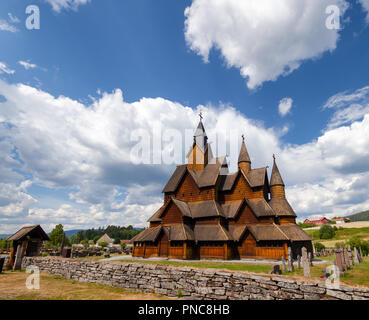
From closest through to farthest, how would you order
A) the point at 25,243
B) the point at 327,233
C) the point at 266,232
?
the point at 25,243 → the point at 266,232 → the point at 327,233

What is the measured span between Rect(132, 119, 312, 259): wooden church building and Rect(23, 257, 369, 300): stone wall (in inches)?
638

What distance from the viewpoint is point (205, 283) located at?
896cm

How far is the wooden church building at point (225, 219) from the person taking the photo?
88.6 ft

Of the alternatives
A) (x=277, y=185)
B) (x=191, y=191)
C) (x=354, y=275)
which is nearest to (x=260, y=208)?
(x=277, y=185)

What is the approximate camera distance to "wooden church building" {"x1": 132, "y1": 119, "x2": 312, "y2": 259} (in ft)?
88.6

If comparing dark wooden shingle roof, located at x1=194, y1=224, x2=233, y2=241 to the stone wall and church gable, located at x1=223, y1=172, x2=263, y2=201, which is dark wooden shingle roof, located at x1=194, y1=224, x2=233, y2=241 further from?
the stone wall

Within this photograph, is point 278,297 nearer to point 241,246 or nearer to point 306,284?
point 306,284

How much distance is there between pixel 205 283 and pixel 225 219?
897 inches

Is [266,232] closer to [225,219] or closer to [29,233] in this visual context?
[225,219]

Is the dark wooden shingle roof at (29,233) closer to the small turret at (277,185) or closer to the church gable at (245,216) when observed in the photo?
the church gable at (245,216)

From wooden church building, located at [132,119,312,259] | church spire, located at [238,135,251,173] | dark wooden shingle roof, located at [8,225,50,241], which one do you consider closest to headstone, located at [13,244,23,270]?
dark wooden shingle roof, located at [8,225,50,241]

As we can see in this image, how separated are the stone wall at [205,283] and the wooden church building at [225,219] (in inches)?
638

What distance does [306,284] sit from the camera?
7.07 meters
